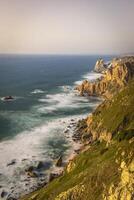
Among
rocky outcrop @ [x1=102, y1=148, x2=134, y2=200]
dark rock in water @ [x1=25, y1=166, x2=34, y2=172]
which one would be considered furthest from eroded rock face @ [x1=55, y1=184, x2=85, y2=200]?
dark rock in water @ [x1=25, y1=166, x2=34, y2=172]

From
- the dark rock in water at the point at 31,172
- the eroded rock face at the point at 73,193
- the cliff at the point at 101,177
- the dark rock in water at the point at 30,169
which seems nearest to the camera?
the cliff at the point at 101,177

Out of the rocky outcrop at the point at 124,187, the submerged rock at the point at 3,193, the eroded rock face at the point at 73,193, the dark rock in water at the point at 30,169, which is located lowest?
the submerged rock at the point at 3,193

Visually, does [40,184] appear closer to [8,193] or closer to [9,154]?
[8,193]

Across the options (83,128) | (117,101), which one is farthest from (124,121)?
(83,128)

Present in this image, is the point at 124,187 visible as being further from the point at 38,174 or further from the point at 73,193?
the point at 38,174

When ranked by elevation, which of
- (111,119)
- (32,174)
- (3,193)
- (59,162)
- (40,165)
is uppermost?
(111,119)

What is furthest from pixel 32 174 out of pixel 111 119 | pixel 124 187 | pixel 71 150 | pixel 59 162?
pixel 124 187

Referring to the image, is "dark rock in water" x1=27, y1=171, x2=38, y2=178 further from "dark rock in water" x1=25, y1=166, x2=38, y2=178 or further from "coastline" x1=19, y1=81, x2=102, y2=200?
"coastline" x1=19, y1=81, x2=102, y2=200

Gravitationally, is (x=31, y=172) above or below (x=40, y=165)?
below

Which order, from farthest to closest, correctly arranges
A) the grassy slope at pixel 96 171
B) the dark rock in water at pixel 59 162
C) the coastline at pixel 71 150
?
the dark rock in water at pixel 59 162 → the coastline at pixel 71 150 → the grassy slope at pixel 96 171

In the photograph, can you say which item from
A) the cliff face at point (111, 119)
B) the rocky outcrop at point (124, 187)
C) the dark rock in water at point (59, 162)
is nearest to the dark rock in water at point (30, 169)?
the dark rock in water at point (59, 162)

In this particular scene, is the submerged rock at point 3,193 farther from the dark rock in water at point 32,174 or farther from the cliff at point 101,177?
the dark rock in water at point 32,174
